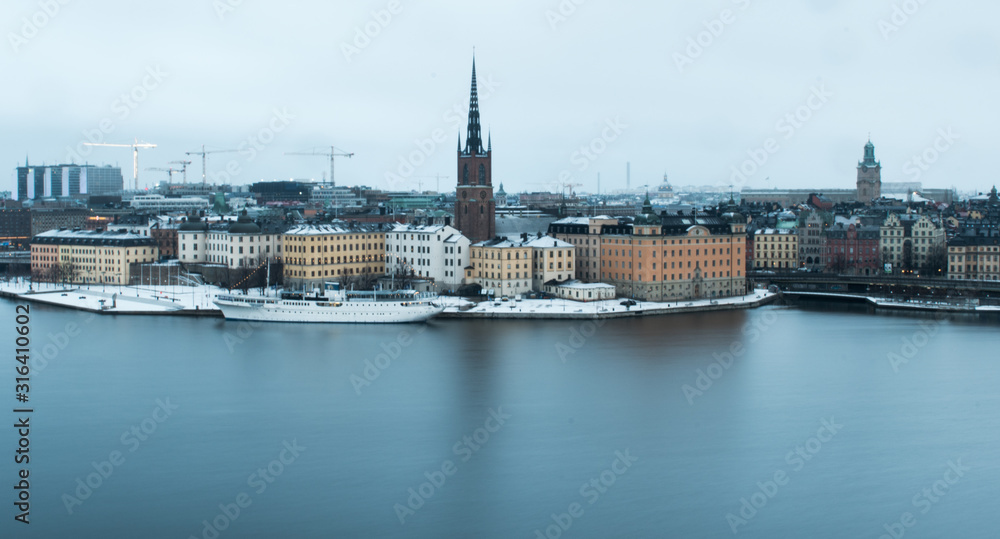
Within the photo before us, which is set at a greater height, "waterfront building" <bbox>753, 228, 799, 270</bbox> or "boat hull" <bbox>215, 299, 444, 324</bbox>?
"waterfront building" <bbox>753, 228, 799, 270</bbox>

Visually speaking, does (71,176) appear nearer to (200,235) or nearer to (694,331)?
(200,235)

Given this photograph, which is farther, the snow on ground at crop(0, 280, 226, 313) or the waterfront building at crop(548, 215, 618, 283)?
the waterfront building at crop(548, 215, 618, 283)

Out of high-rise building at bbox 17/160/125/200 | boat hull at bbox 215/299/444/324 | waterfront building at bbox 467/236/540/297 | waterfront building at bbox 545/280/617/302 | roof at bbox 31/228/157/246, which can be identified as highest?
high-rise building at bbox 17/160/125/200

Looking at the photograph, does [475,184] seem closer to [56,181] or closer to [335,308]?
[335,308]

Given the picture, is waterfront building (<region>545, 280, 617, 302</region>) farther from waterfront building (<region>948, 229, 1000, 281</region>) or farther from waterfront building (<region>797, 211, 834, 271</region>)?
waterfront building (<region>797, 211, 834, 271</region>)

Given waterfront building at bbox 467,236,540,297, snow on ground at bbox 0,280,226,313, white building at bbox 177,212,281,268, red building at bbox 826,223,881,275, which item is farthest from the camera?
red building at bbox 826,223,881,275

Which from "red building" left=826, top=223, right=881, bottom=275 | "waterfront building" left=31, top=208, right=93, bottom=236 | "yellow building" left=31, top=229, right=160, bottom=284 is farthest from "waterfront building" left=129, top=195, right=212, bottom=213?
"red building" left=826, top=223, right=881, bottom=275

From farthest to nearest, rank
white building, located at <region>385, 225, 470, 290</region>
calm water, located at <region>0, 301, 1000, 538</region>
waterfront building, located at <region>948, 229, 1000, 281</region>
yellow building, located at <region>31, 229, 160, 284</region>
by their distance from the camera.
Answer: yellow building, located at <region>31, 229, 160, 284</region>, waterfront building, located at <region>948, 229, 1000, 281</region>, white building, located at <region>385, 225, 470, 290</region>, calm water, located at <region>0, 301, 1000, 538</region>
